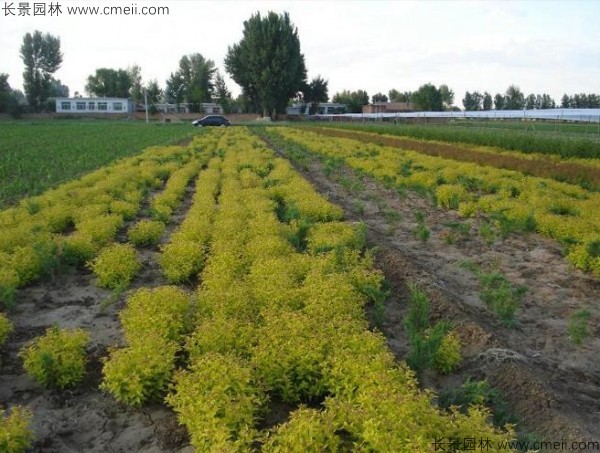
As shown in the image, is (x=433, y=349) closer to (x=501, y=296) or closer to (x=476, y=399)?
(x=476, y=399)

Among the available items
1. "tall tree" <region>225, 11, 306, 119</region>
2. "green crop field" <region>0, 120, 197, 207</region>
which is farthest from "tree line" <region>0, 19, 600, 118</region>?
"green crop field" <region>0, 120, 197, 207</region>

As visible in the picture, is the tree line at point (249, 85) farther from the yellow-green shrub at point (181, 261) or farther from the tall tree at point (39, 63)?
the yellow-green shrub at point (181, 261)

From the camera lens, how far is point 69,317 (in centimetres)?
729

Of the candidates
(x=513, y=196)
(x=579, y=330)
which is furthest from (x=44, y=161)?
(x=579, y=330)

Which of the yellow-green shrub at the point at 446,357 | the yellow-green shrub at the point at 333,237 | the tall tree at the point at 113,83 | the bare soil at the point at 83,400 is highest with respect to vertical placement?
the tall tree at the point at 113,83

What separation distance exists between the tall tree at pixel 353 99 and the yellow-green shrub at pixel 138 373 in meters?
115

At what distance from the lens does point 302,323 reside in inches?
224

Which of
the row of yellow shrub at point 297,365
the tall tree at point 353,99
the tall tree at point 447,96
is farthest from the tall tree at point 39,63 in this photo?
the row of yellow shrub at point 297,365

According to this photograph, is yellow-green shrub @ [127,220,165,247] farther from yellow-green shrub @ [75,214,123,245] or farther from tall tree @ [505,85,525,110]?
tall tree @ [505,85,525,110]

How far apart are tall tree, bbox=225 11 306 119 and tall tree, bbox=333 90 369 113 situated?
3312cm

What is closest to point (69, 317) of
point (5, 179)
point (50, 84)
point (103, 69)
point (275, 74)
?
point (5, 179)

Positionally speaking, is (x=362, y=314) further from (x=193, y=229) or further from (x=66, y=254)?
(x=66, y=254)

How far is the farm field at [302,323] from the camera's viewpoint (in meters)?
4.54

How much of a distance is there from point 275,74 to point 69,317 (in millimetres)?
76469
